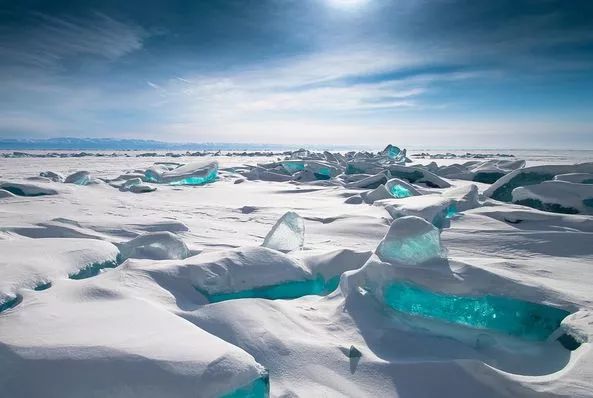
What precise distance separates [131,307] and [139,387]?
0.44 metres

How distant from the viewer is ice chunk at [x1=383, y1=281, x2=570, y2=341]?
1536 millimetres

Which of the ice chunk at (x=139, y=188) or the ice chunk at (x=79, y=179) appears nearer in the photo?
the ice chunk at (x=139, y=188)

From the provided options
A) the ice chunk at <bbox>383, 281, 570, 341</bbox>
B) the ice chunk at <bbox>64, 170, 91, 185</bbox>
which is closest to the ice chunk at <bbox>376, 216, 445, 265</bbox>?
the ice chunk at <bbox>383, 281, 570, 341</bbox>

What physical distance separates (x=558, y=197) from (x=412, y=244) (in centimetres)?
301

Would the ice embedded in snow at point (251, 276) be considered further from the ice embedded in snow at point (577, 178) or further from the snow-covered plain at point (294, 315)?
the ice embedded in snow at point (577, 178)

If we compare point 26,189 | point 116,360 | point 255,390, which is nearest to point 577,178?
point 255,390

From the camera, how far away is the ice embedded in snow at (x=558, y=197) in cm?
382

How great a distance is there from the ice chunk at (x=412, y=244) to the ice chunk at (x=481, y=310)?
0.65 feet

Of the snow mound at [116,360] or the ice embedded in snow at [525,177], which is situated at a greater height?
the ice embedded in snow at [525,177]

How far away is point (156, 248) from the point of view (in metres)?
2.23

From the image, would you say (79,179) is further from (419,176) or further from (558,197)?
(558,197)

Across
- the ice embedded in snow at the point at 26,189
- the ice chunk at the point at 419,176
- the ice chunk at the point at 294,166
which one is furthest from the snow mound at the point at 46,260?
the ice chunk at the point at 294,166

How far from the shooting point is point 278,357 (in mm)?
1261

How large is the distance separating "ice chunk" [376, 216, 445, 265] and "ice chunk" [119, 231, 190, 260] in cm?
117
